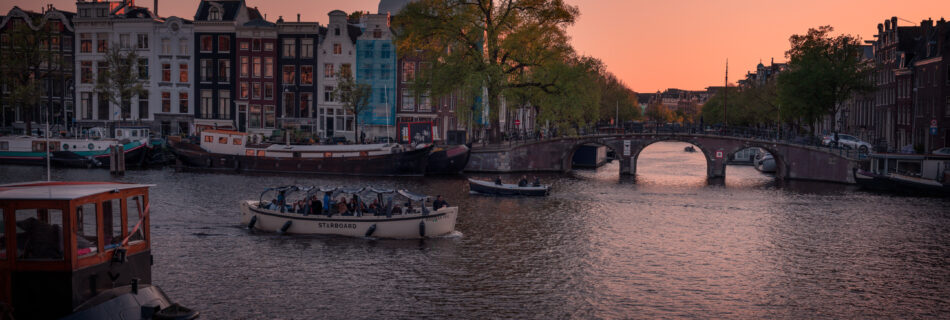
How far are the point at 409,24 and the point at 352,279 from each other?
43604 millimetres

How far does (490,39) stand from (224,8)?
3616 cm

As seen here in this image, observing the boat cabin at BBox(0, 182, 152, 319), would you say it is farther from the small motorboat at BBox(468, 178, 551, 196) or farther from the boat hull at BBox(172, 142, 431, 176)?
the boat hull at BBox(172, 142, 431, 176)

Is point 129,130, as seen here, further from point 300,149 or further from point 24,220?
point 24,220

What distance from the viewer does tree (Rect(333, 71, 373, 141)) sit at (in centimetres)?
7694

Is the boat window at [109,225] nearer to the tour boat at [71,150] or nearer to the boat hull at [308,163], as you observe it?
the boat hull at [308,163]

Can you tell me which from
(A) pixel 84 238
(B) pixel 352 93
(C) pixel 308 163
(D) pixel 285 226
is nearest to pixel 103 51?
(B) pixel 352 93

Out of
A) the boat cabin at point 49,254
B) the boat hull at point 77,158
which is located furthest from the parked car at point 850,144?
the boat cabin at point 49,254

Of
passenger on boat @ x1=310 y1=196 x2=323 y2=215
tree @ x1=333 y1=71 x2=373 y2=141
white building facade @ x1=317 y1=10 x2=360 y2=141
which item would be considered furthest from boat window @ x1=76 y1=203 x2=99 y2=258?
white building facade @ x1=317 y1=10 x2=360 y2=141

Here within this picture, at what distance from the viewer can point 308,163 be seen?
212ft

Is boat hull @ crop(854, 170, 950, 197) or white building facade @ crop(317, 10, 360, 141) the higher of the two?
white building facade @ crop(317, 10, 360, 141)

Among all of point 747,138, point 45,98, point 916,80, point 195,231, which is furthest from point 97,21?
point 916,80

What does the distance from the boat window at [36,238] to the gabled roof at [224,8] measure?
239ft

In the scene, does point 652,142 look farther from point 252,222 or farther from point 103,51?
point 103,51

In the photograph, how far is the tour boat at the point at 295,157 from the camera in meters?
62.6
